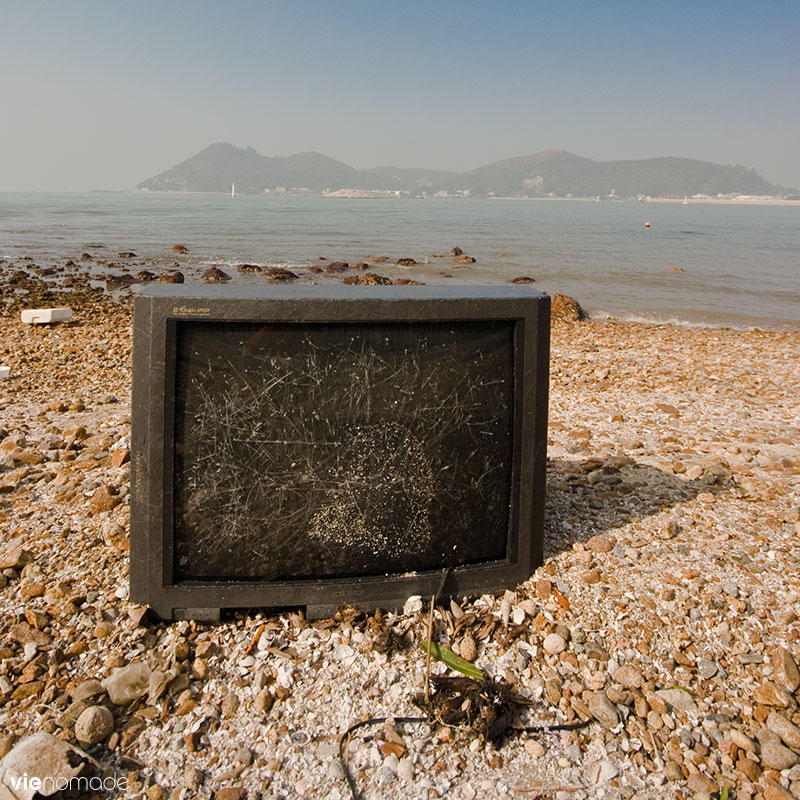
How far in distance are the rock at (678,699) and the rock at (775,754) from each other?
0.72 feet

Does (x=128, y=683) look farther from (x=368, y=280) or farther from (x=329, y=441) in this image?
(x=368, y=280)

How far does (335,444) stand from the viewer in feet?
8.13

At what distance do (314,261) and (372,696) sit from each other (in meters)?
22.4

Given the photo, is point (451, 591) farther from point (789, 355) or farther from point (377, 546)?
point (789, 355)

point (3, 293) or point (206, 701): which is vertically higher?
point (3, 293)

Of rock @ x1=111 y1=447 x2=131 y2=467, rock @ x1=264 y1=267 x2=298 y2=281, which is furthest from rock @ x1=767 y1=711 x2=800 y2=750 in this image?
rock @ x1=264 y1=267 x2=298 y2=281

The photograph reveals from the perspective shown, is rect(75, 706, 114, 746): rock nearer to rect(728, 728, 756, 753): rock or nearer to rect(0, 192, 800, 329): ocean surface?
rect(728, 728, 756, 753): rock

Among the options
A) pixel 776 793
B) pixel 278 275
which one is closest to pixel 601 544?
pixel 776 793

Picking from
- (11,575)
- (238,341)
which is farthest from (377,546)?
(11,575)

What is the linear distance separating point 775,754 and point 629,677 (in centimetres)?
48

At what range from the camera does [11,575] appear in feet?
9.50

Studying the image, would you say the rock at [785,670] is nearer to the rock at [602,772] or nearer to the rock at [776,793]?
the rock at [776,793]

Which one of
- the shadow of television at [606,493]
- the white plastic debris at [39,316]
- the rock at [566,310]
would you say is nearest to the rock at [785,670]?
the shadow of television at [606,493]

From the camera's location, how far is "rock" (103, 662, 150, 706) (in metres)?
2.30
